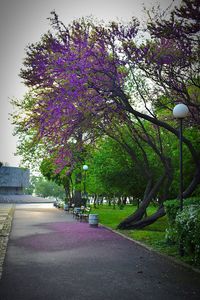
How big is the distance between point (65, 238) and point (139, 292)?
8.10 meters

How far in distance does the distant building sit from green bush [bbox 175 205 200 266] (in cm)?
9201

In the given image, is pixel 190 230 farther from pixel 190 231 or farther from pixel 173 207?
pixel 173 207

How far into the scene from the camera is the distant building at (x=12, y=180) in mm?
98562

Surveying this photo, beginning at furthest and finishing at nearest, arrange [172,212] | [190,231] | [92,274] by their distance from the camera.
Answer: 1. [172,212]
2. [190,231]
3. [92,274]

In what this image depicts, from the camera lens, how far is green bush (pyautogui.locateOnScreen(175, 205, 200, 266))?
8.09 metres

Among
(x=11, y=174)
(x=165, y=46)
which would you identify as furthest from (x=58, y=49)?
(x=11, y=174)

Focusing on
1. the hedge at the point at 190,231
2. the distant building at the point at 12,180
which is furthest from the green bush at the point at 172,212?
the distant building at the point at 12,180

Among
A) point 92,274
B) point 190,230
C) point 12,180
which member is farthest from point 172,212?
point 12,180

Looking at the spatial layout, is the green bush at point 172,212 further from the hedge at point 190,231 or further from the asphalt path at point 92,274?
the asphalt path at point 92,274

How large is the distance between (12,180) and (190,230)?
320 ft

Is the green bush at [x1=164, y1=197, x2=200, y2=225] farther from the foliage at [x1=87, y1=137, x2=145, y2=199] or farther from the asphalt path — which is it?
the foliage at [x1=87, y1=137, x2=145, y2=199]

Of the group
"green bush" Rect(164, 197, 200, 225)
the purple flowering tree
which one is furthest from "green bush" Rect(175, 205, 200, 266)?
the purple flowering tree

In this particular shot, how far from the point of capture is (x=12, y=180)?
10138cm

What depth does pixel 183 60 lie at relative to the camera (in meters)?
12.8
